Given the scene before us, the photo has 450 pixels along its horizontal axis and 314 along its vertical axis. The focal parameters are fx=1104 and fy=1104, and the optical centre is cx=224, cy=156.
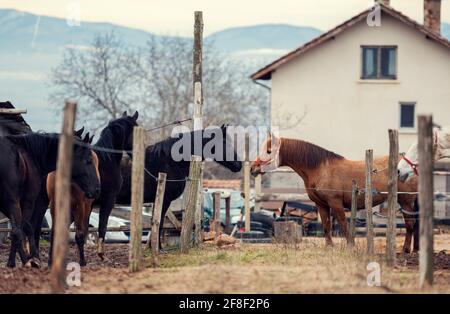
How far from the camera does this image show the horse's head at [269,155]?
21.4 m

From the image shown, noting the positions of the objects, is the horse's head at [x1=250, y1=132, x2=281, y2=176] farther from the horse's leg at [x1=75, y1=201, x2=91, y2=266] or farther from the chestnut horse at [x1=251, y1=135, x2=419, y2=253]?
the horse's leg at [x1=75, y1=201, x2=91, y2=266]


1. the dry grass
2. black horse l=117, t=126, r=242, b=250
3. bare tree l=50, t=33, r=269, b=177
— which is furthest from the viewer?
bare tree l=50, t=33, r=269, b=177

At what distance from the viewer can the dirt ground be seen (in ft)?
41.2

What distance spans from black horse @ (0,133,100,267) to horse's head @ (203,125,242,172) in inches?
178

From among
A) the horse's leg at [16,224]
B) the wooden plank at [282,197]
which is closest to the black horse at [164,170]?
the horse's leg at [16,224]

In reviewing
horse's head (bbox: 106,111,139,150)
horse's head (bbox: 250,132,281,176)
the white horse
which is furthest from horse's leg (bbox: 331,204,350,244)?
horse's head (bbox: 106,111,139,150)

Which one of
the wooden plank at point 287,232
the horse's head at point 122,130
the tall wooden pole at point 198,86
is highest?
the tall wooden pole at point 198,86

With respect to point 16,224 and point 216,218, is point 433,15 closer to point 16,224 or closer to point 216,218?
point 216,218

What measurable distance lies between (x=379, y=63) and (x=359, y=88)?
1.34 meters

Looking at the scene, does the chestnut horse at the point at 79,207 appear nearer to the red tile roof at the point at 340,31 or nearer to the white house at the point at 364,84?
the red tile roof at the point at 340,31

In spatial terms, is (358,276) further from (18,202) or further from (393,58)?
(393,58)

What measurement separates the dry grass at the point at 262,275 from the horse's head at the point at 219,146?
145 inches
